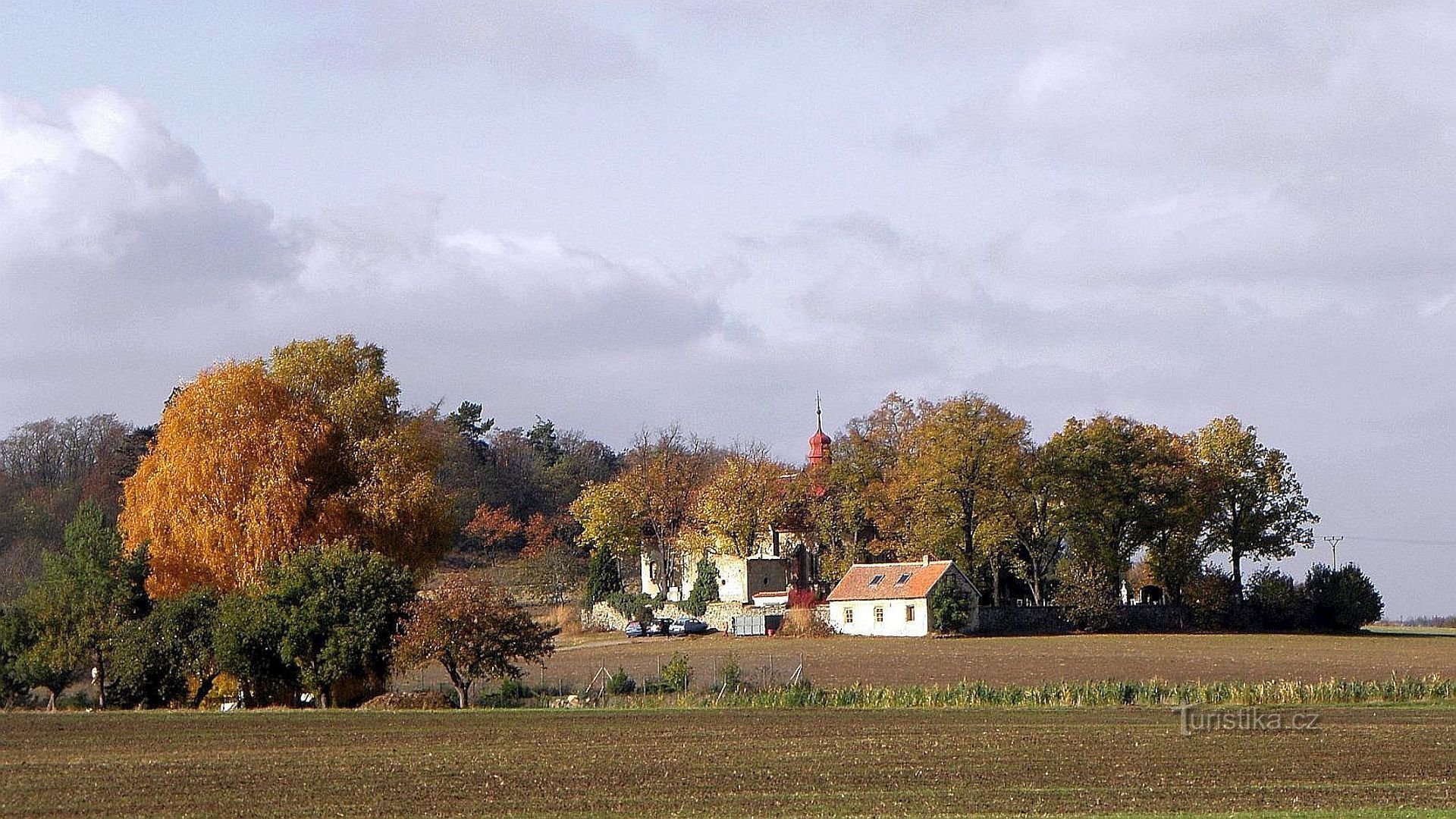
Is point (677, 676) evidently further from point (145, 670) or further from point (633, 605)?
point (633, 605)

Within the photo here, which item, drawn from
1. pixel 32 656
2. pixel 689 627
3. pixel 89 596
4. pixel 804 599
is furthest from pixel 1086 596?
pixel 32 656

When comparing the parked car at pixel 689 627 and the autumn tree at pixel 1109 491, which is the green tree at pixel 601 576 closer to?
the parked car at pixel 689 627

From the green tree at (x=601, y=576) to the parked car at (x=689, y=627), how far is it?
8157 mm

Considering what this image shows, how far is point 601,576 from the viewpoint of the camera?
361ft

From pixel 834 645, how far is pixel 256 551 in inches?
1442

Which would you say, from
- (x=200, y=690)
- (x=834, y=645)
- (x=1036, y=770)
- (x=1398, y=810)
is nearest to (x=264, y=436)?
(x=200, y=690)

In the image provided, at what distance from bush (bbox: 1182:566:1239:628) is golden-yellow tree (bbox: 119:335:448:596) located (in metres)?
57.9

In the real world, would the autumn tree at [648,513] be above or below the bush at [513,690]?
above

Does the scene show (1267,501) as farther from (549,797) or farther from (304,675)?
(549,797)

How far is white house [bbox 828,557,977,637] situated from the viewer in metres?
91.2

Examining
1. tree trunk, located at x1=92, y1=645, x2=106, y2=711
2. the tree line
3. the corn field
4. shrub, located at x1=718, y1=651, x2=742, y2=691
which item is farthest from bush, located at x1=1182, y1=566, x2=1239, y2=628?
tree trunk, located at x1=92, y1=645, x2=106, y2=711

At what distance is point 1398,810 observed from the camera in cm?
2400

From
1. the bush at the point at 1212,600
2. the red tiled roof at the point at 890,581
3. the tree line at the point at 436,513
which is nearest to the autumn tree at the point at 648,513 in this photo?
the tree line at the point at 436,513

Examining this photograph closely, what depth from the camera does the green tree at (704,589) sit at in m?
103
